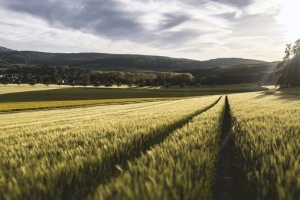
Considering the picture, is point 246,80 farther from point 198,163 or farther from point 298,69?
point 198,163

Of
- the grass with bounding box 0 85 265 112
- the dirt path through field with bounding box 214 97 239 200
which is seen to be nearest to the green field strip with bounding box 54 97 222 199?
the dirt path through field with bounding box 214 97 239 200

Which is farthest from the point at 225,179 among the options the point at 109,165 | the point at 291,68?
the point at 291,68

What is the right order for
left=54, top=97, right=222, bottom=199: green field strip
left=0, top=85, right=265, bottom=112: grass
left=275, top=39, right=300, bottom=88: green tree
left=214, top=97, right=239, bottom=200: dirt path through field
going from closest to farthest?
left=54, top=97, right=222, bottom=199: green field strip → left=214, top=97, right=239, bottom=200: dirt path through field → left=0, top=85, right=265, bottom=112: grass → left=275, top=39, right=300, bottom=88: green tree

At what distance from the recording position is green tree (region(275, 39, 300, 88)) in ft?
220

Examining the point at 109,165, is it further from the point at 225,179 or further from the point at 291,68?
the point at 291,68

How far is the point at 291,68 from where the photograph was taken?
67.7 meters

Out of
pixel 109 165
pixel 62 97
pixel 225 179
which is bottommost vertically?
pixel 62 97

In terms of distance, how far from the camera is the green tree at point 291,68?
220 ft

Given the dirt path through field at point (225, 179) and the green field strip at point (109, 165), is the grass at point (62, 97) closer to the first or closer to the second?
the green field strip at point (109, 165)

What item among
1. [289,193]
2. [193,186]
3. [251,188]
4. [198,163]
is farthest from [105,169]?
[289,193]

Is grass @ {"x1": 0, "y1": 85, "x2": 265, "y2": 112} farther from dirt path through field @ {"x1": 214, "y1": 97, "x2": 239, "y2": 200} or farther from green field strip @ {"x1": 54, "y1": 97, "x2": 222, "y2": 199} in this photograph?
dirt path through field @ {"x1": 214, "y1": 97, "x2": 239, "y2": 200}

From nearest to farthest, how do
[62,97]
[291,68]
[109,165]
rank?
[109,165]
[291,68]
[62,97]

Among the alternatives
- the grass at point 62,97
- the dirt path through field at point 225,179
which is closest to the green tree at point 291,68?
the grass at point 62,97

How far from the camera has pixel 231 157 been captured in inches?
235
